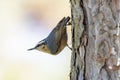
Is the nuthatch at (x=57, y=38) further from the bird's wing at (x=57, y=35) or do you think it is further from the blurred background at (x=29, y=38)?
the blurred background at (x=29, y=38)

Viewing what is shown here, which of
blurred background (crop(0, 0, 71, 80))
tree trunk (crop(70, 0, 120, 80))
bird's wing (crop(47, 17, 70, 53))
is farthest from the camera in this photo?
blurred background (crop(0, 0, 71, 80))

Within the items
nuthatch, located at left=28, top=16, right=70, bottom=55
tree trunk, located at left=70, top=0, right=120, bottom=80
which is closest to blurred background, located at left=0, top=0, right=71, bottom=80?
nuthatch, located at left=28, top=16, right=70, bottom=55

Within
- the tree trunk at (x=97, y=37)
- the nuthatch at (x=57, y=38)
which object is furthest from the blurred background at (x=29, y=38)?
the tree trunk at (x=97, y=37)

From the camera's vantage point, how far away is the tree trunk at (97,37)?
2.16 feet

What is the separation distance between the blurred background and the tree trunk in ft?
4.33

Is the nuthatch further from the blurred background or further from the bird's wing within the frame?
the blurred background

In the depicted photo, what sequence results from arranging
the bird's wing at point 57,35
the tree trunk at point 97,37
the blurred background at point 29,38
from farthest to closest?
the blurred background at point 29,38, the bird's wing at point 57,35, the tree trunk at point 97,37

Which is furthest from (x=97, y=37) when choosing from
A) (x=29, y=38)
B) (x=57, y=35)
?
(x=29, y=38)

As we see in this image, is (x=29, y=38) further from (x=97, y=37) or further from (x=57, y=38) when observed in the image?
(x=97, y=37)

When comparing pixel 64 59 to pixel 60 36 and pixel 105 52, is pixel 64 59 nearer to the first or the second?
pixel 60 36

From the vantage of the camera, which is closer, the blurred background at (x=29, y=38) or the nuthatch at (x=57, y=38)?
the nuthatch at (x=57, y=38)

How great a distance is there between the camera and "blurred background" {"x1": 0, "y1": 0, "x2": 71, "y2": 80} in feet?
7.06

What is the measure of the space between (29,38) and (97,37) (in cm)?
161

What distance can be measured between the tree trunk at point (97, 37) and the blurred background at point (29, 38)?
4.33 ft
